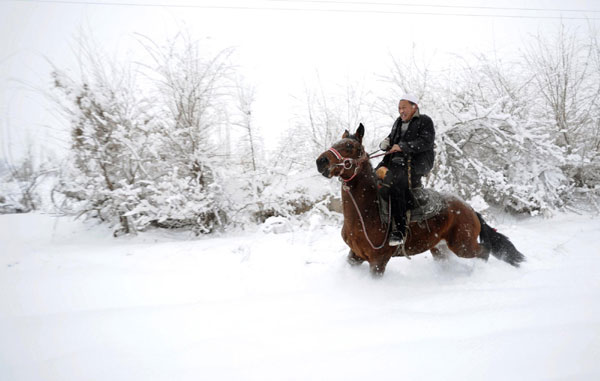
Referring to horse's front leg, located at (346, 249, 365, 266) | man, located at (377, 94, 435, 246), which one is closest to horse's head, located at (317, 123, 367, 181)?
man, located at (377, 94, 435, 246)

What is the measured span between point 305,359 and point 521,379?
47.6 inches

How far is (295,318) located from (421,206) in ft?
6.15

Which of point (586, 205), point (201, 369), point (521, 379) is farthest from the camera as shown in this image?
point (586, 205)

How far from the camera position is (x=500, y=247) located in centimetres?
343

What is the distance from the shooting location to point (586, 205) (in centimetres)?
770

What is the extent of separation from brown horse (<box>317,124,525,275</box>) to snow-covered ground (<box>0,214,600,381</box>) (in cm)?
→ 28

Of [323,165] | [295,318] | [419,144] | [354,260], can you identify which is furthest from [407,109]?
[295,318]

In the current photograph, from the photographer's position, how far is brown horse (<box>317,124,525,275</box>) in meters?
2.83

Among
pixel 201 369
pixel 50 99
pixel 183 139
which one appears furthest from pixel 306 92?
pixel 201 369

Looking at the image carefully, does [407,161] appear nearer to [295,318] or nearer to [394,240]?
[394,240]

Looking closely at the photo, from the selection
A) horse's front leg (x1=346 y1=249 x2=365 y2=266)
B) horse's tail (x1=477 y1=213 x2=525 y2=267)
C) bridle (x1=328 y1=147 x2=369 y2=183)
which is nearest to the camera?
bridle (x1=328 y1=147 x2=369 y2=183)

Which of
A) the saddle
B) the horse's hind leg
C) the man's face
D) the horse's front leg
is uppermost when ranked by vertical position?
the man's face

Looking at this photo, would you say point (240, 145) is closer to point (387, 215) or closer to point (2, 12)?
point (2, 12)

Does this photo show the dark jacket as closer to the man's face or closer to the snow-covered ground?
the man's face
